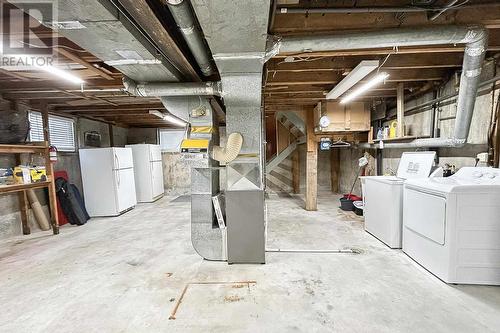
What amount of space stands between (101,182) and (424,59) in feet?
20.0

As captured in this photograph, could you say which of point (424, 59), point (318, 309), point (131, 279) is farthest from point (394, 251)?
point (131, 279)

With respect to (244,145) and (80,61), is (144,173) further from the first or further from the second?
(244,145)

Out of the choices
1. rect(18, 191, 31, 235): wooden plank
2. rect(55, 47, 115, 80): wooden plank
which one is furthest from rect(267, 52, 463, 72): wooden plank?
rect(18, 191, 31, 235): wooden plank

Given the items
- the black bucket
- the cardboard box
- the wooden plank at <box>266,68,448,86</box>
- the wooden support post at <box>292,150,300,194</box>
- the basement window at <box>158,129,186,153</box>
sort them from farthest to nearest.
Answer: the basement window at <box>158,129,186,153</box> < the wooden support post at <box>292,150,300,194</box> < the black bucket < the cardboard box < the wooden plank at <box>266,68,448,86</box>

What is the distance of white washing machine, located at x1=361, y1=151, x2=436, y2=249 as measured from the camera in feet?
9.66

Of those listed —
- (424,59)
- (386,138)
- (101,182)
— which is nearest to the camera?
(424,59)

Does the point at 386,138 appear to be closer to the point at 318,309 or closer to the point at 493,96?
the point at 493,96

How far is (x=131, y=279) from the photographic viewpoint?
2367mm

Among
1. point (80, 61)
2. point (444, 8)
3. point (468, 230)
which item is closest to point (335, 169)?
point (468, 230)

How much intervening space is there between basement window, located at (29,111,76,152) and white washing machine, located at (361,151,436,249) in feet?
20.1

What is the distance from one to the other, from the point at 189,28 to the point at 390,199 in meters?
3.06

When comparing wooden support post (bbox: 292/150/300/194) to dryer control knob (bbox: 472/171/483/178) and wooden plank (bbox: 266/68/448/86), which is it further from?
dryer control knob (bbox: 472/171/483/178)

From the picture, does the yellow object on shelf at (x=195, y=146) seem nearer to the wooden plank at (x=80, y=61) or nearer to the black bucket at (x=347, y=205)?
the wooden plank at (x=80, y=61)

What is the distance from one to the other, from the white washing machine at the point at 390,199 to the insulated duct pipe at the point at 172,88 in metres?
2.60
